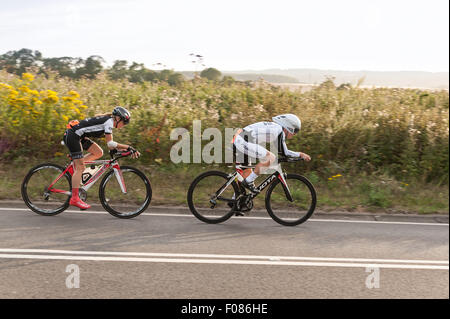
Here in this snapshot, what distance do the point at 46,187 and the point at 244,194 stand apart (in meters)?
3.32

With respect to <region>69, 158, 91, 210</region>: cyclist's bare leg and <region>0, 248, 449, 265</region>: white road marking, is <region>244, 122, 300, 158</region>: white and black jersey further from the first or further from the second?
<region>69, 158, 91, 210</region>: cyclist's bare leg

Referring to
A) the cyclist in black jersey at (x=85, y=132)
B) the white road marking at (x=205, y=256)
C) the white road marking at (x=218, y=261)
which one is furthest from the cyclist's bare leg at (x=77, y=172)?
the white road marking at (x=218, y=261)

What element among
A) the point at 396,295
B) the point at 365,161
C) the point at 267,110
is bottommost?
the point at 396,295

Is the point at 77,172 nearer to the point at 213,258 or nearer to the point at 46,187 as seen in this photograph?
the point at 46,187

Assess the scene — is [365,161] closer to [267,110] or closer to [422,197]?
[422,197]

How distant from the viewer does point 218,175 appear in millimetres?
7723

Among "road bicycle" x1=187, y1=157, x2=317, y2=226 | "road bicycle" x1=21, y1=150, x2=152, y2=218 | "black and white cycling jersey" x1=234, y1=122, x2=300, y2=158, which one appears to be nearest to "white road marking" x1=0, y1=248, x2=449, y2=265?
"road bicycle" x1=187, y1=157, x2=317, y2=226

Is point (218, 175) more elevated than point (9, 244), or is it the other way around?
point (218, 175)

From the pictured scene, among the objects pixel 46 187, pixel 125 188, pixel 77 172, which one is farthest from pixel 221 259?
pixel 46 187

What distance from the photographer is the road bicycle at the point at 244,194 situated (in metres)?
7.73

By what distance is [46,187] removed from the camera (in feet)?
25.9
